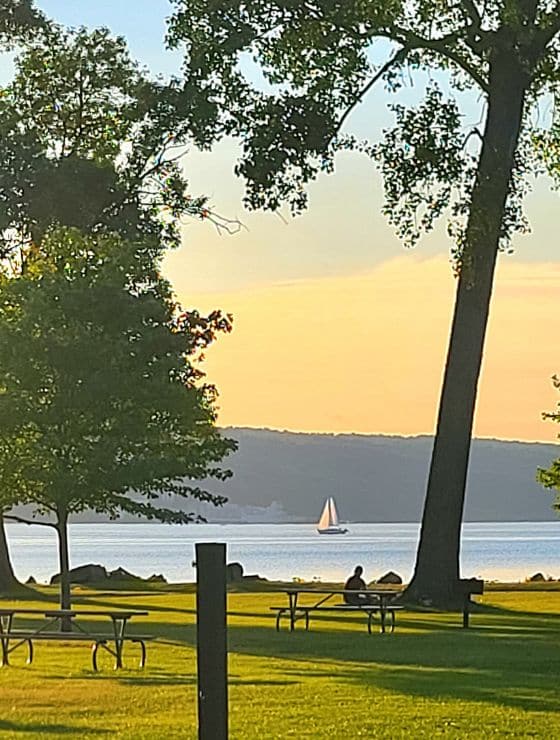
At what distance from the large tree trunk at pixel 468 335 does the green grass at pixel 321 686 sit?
4552mm

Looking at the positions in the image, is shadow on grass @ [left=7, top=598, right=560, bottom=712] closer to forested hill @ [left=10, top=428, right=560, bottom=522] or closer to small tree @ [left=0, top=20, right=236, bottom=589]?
small tree @ [left=0, top=20, right=236, bottom=589]

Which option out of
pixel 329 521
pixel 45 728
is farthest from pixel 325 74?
pixel 329 521

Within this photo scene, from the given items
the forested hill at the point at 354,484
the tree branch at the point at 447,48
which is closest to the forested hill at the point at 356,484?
the forested hill at the point at 354,484

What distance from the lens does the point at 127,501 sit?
25672mm

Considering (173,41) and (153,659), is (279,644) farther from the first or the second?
(173,41)

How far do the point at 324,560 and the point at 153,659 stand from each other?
239ft

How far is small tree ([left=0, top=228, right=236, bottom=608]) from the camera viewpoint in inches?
977

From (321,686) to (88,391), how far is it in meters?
10.2

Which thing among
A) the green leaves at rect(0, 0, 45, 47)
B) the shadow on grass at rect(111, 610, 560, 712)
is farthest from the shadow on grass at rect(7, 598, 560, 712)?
the green leaves at rect(0, 0, 45, 47)

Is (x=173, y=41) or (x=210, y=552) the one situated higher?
(x=173, y=41)

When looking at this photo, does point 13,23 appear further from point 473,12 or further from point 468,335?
point 468,335

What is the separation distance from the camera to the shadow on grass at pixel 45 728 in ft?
41.1

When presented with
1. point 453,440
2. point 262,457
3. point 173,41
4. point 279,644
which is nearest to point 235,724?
point 279,644

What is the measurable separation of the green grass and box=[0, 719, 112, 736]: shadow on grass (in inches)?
0.6
